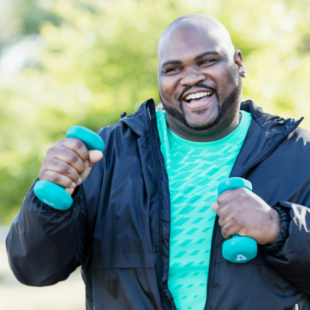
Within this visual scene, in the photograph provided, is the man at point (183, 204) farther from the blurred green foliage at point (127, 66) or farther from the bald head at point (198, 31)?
the blurred green foliage at point (127, 66)

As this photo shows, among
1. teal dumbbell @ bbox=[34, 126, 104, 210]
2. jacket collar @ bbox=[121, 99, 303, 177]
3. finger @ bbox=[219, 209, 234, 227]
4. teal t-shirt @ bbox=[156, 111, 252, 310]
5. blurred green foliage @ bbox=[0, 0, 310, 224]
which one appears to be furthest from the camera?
blurred green foliage @ bbox=[0, 0, 310, 224]

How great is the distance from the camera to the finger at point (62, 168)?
5.86 feet

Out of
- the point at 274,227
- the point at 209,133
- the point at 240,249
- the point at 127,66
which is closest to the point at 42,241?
the point at 240,249

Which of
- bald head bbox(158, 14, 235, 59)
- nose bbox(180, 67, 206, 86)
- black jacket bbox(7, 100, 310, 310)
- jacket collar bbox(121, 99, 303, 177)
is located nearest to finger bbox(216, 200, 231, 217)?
black jacket bbox(7, 100, 310, 310)

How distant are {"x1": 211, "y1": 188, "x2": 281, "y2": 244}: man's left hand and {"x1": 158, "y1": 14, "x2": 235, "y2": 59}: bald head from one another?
1035 millimetres

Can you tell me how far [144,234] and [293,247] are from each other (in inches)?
27.6

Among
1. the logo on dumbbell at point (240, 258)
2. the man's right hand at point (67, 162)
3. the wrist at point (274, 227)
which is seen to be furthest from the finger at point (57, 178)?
the wrist at point (274, 227)

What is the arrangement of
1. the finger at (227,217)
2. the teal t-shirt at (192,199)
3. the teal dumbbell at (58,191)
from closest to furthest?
the teal dumbbell at (58,191) < the finger at (227,217) < the teal t-shirt at (192,199)

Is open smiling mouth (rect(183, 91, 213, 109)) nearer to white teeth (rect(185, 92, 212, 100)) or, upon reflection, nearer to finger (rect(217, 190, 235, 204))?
white teeth (rect(185, 92, 212, 100))

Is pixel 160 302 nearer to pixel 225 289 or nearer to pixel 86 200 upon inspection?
pixel 225 289

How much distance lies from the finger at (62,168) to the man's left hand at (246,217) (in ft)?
2.17

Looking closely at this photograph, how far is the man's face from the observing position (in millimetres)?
2424

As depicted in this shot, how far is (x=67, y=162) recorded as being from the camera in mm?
1801

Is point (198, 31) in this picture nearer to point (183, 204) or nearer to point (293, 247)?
point (183, 204)
